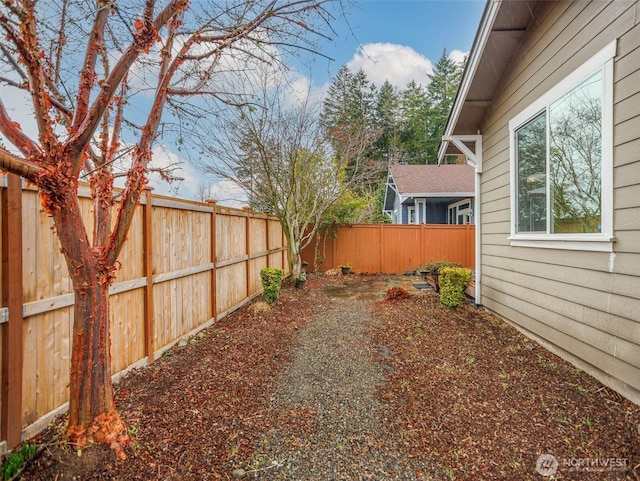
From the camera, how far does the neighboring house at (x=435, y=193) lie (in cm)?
1235

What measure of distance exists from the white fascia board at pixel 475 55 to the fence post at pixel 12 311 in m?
5.14

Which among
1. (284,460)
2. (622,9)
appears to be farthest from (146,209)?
(622,9)

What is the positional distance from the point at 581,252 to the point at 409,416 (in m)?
2.35

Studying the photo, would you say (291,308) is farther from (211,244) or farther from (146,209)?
(146,209)

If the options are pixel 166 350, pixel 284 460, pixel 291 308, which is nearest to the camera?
pixel 284 460

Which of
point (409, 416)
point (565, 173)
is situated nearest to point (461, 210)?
point (565, 173)

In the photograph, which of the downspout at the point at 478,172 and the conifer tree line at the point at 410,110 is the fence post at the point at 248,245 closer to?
the downspout at the point at 478,172

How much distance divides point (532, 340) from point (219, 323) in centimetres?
427

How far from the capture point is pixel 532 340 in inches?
160

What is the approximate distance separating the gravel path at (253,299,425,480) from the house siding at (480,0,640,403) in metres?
1.92

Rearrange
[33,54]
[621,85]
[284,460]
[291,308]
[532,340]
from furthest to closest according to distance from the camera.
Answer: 1. [291,308]
2. [532,340]
3. [621,85]
4. [284,460]
5. [33,54]

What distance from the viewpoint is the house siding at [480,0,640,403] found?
8.59ft

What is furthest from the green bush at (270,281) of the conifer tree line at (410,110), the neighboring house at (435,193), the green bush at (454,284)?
the conifer tree line at (410,110)

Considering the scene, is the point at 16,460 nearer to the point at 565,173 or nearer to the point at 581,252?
the point at 581,252
